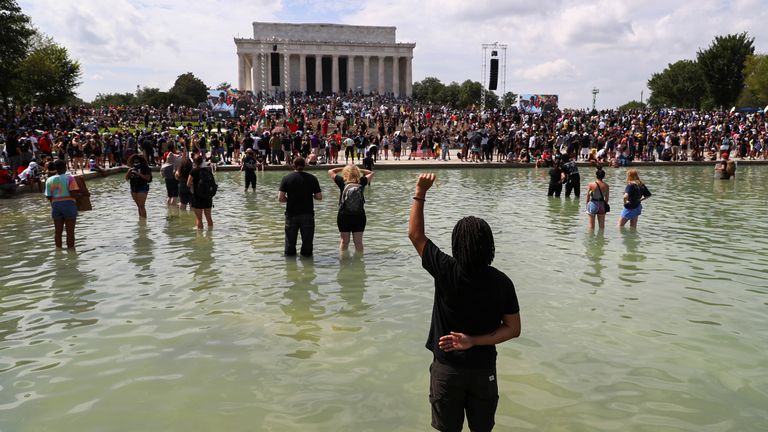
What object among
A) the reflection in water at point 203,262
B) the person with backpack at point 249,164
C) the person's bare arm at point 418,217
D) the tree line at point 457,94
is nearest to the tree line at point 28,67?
the person with backpack at point 249,164

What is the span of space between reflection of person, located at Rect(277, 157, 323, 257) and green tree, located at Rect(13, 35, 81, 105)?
48714mm

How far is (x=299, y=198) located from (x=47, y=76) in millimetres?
56403

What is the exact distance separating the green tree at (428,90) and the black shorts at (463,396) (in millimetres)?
113429

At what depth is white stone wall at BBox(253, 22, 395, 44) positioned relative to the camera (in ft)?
325

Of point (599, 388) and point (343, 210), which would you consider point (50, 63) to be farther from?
point (599, 388)

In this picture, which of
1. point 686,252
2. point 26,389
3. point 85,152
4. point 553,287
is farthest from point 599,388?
point 85,152

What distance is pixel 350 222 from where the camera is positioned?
948cm

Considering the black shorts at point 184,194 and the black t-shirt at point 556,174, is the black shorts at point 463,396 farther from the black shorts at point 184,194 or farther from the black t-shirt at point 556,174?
the black t-shirt at point 556,174

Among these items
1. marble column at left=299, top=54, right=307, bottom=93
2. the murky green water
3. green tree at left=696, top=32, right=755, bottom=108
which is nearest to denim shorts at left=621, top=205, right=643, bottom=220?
the murky green water

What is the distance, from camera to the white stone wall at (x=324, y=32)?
9919 cm

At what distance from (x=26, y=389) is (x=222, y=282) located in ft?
11.2

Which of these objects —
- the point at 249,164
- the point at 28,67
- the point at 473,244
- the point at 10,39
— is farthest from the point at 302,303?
the point at 28,67

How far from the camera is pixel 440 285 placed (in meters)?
3.25

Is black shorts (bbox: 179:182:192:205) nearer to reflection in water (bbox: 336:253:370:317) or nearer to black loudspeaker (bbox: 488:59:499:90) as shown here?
reflection in water (bbox: 336:253:370:317)
